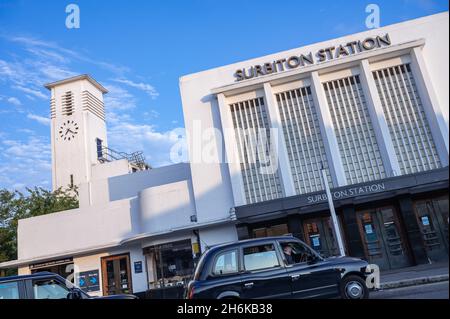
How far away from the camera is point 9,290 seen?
22.2 feet

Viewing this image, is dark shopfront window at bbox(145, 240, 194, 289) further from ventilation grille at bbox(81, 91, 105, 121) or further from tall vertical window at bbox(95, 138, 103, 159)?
ventilation grille at bbox(81, 91, 105, 121)

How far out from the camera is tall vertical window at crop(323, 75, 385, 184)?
15102 millimetres

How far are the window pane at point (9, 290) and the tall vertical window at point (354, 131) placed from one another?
12197 millimetres

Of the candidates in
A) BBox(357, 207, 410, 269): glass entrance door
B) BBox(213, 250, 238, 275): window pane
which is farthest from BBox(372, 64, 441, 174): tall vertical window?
BBox(213, 250, 238, 275): window pane

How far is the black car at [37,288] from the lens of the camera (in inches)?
265

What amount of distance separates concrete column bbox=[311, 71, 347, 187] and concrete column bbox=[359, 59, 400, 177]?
161cm

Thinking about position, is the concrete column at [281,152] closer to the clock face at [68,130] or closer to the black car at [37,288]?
the black car at [37,288]

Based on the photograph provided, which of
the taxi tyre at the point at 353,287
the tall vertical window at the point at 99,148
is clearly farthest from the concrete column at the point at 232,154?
the tall vertical window at the point at 99,148

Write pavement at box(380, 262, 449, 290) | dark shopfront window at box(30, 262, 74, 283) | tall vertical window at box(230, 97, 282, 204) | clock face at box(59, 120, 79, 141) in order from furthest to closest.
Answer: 1. clock face at box(59, 120, 79, 141)
2. dark shopfront window at box(30, 262, 74, 283)
3. tall vertical window at box(230, 97, 282, 204)
4. pavement at box(380, 262, 449, 290)

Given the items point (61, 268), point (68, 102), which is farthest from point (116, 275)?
point (68, 102)

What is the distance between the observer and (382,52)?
13539 millimetres

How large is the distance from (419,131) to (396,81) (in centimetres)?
191
